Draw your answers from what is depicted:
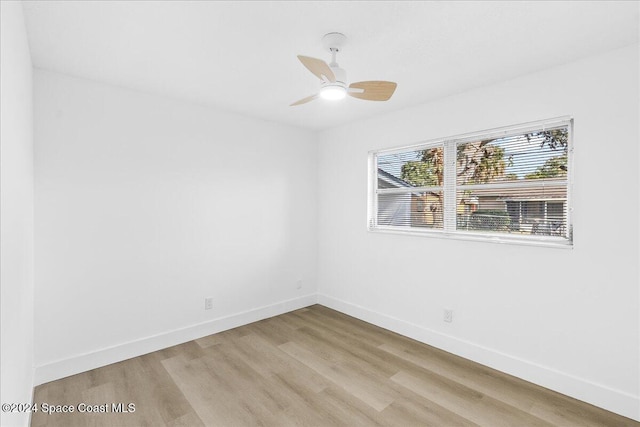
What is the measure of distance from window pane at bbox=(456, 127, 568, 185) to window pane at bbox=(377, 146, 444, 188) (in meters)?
0.24

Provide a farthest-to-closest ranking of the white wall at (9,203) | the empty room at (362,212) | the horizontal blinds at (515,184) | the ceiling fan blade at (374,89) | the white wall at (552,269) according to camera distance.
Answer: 1. the horizontal blinds at (515,184)
2. the white wall at (552,269)
3. the ceiling fan blade at (374,89)
4. the empty room at (362,212)
5. the white wall at (9,203)

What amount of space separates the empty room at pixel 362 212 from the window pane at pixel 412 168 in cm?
2

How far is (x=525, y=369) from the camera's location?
8.44 feet

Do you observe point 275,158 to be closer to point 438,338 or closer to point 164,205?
point 164,205

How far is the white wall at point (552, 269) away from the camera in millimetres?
2146

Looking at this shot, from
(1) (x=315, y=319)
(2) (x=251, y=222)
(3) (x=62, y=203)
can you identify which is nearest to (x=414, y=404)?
(1) (x=315, y=319)

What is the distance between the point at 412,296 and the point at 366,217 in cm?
106

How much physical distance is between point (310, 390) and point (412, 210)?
6.83 feet

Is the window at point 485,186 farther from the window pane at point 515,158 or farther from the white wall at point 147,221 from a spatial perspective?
the white wall at point 147,221

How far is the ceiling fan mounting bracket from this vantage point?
196 cm

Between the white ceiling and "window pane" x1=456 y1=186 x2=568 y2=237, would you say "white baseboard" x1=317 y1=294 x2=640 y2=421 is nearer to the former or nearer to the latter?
"window pane" x1=456 y1=186 x2=568 y2=237

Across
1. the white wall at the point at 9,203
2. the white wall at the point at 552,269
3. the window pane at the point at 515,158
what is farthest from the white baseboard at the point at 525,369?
the white wall at the point at 9,203

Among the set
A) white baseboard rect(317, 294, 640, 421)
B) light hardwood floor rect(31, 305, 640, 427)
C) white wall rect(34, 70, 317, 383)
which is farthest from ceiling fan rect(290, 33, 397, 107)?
white baseboard rect(317, 294, 640, 421)

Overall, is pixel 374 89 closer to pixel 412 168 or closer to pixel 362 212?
pixel 412 168
